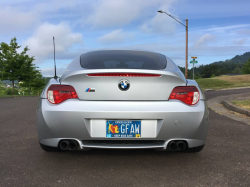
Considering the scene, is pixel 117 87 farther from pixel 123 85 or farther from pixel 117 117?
pixel 117 117

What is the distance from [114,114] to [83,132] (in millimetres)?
395

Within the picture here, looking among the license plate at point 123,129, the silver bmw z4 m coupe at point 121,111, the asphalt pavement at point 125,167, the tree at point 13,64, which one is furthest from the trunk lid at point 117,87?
the tree at point 13,64

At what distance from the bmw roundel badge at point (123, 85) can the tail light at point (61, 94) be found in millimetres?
509

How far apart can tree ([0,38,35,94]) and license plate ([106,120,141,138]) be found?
97.8ft

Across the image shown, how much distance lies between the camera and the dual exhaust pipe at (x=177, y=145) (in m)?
2.93

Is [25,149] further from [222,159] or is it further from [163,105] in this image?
[222,159]

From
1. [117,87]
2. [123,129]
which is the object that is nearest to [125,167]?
[123,129]

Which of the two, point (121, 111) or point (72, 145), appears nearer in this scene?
point (121, 111)

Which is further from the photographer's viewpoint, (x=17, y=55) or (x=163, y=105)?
(x=17, y=55)

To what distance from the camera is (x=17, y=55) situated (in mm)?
31516

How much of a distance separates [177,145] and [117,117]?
772 millimetres

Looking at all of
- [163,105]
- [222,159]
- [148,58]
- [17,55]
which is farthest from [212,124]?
[17,55]

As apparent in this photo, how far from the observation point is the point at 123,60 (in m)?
3.65

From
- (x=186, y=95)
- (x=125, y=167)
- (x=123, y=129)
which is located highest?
(x=186, y=95)
